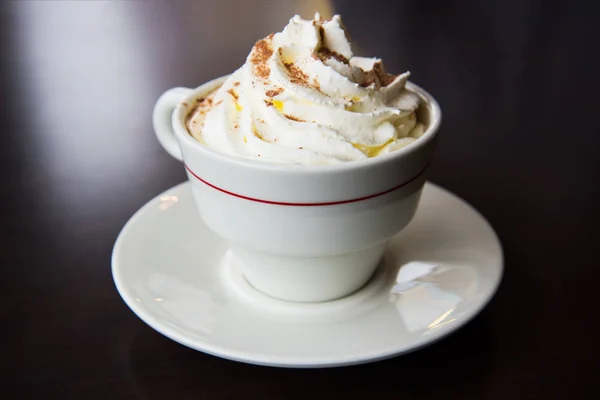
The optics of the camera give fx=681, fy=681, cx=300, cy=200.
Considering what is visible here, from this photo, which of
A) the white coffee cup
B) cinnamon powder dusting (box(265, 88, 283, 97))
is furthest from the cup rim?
cinnamon powder dusting (box(265, 88, 283, 97))

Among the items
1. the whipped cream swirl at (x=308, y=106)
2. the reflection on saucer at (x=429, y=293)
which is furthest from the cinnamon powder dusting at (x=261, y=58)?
the reflection on saucer at (x=429, y=293)

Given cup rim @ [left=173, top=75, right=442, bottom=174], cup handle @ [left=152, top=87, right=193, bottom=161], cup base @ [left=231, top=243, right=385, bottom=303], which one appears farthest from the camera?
cup handle @ [left=152, top=87, right=193, bottom=161]

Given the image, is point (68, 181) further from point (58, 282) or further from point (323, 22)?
point (323, 22)

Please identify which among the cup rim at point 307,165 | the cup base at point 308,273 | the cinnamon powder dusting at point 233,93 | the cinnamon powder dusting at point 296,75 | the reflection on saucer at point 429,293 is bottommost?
the reflection on saucer at point 429,293

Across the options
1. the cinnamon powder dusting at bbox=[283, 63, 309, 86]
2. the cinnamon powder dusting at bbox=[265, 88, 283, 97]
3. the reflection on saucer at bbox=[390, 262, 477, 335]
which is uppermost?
the cinnamon powder dusting at bbox=[283, 63, 309, 86]

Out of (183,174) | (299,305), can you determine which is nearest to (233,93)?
(299,305)

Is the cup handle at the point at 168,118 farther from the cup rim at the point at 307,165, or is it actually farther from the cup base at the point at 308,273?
the cup base at the point at 308,273

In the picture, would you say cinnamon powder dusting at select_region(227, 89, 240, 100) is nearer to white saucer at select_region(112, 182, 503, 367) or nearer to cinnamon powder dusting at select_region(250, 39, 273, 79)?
cinnamon powder dusting at select_region(250, 39, 273, 79)

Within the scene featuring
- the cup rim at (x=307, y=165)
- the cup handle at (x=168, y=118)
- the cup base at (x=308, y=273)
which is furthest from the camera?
the cup handle at (x=168, y=118)
